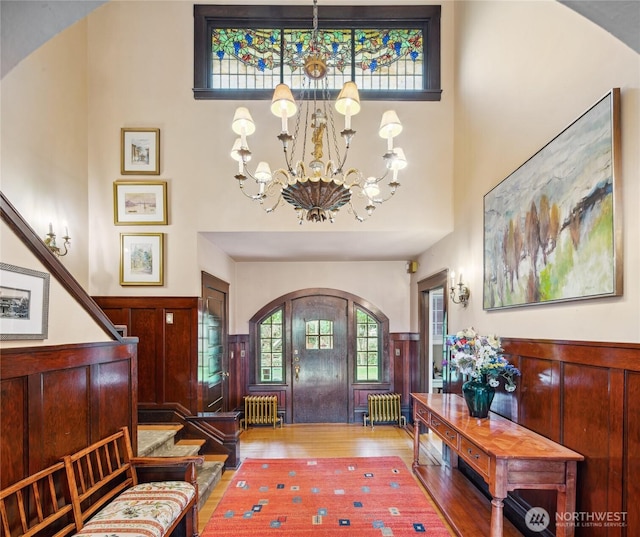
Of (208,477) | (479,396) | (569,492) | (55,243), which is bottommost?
(208,477)

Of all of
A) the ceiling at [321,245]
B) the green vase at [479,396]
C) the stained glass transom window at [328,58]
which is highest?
the stained glass transom window at [328,58]

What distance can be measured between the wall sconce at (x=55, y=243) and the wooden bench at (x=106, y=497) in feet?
6.07

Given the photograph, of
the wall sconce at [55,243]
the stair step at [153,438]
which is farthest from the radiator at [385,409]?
the wall sconce at [55,243]

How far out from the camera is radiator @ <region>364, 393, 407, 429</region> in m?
5.66

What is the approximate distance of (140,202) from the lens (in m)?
4.04

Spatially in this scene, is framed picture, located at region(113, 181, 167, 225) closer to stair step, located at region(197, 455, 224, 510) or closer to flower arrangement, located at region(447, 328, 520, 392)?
stair step, located at region(197, 455, 224, 510)

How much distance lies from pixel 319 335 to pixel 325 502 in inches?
115

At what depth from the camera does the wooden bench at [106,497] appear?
1919mm

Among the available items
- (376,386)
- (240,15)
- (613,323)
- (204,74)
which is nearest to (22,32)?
(613,323)

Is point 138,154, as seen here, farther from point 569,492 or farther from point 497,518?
point 569,492

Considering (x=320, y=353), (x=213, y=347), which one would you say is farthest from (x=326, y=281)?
(x=213, y=347)

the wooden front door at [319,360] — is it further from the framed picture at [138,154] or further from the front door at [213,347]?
the framed picture at [138,154]

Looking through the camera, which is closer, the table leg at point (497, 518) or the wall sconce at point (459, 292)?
the table leg at point (497, 518)

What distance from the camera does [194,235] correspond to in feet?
13.3
